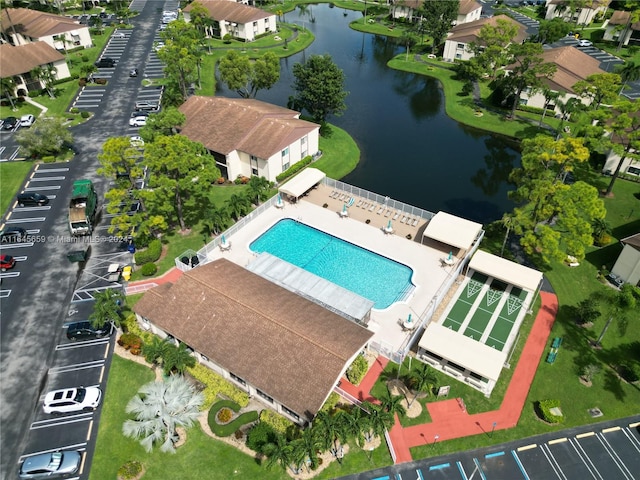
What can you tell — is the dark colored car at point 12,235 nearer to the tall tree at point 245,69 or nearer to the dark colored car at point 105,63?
the tall tree at point 245,69

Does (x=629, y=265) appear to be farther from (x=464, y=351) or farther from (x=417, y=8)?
(x=417, y=8)

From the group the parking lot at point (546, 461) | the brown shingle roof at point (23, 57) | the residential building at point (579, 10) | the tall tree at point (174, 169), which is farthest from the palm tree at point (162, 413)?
the residential building at point (579, 10)

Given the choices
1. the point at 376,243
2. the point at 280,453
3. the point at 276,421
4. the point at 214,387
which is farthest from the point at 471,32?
the point at 280,453

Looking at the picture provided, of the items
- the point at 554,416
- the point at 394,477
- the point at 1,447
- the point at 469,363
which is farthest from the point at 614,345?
the point at 1,447

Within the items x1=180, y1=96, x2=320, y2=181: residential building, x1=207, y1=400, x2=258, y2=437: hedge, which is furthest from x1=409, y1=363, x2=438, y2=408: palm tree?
x1=180, y1=96, x2=320, y2=181: residential building

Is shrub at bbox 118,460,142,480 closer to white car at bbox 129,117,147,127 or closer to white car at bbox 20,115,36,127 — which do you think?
white car at bbox 129,117,147,127
